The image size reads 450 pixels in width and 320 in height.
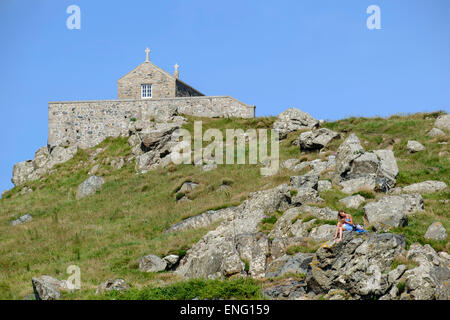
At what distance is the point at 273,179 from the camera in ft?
124

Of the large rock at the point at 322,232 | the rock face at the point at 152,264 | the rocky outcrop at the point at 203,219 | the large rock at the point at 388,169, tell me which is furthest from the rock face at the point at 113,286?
the large rock at the point at 388,169

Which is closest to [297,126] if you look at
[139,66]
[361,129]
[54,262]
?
[361,129]

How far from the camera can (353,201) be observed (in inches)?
1125

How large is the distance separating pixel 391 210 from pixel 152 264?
11893 millimetres

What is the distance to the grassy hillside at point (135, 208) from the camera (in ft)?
87.9

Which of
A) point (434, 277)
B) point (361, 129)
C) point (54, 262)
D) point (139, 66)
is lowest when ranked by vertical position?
point (54, 262)

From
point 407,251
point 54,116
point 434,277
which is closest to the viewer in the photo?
point 434,277

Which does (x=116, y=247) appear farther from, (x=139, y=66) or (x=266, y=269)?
(x=139, y=66)

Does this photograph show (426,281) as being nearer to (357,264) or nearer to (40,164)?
(357,264)

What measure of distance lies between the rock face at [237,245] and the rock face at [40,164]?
95.5 ft

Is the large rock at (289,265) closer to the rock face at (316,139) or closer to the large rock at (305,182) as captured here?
the large rock at (305,182)

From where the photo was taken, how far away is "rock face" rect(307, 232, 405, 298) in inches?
743

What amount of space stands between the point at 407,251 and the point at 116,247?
57.3 ft

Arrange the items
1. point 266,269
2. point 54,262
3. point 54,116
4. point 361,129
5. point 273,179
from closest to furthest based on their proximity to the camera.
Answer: point 266,269
point 54,262
point 273,179
point 361,129
point 54,116
